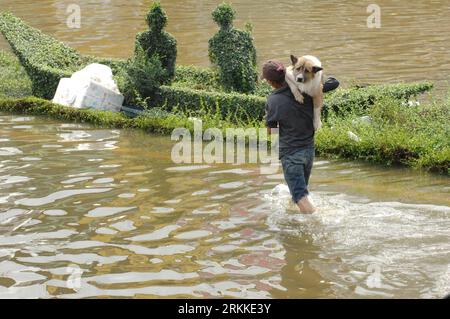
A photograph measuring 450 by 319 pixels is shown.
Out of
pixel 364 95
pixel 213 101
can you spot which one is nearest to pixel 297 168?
pixel 364 95

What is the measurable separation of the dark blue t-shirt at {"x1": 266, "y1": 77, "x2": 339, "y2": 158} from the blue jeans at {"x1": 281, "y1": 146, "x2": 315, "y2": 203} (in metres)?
0.06

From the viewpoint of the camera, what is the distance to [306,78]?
911 cm

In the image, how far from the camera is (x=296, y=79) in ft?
29.9

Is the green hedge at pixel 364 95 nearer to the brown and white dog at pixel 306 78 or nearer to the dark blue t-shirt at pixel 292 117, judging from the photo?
the dark blue t-shirt at pixel 292 117

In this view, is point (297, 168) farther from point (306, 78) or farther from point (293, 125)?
point (306, 78)

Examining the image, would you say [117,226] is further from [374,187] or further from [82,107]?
[82,107]

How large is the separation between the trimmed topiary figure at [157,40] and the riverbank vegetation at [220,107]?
1.17 ft

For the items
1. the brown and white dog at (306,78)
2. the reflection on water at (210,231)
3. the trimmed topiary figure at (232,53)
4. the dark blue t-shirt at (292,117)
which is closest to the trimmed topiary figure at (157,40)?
the trimmed topiary figure at (232,53)

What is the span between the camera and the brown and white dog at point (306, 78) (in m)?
9.06

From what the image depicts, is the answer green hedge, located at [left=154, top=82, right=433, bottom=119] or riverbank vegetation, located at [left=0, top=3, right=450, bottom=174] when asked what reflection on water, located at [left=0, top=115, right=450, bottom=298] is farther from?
green hedge, located at [left=154, top=82, right=433, bottom=119]

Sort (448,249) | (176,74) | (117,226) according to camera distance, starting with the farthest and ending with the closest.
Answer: (176,74) → (117,226) → (448,249)

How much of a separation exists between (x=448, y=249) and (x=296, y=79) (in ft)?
7.27

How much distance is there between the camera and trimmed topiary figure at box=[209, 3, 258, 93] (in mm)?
14828
